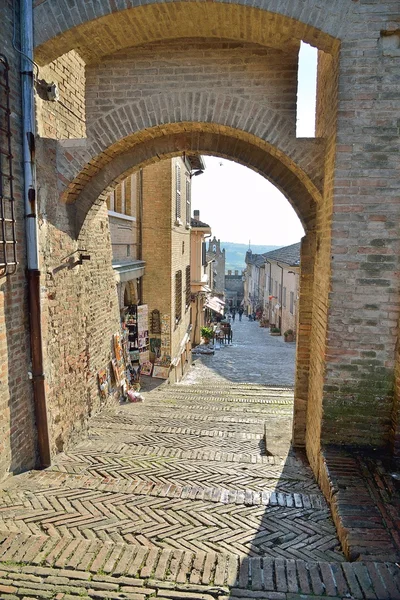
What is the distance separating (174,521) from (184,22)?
5.21 meters

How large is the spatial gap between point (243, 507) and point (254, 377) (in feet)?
37.5

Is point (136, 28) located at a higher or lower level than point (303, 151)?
higher

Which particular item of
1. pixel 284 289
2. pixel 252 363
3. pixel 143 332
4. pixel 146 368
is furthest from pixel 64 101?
pixel 284 289

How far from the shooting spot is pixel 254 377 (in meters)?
15.6

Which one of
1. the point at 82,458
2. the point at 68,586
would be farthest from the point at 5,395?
the point at 68,586

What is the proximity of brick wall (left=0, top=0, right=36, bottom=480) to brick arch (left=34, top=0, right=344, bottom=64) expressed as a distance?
0.44 meters

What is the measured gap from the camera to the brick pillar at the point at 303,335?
6227mm

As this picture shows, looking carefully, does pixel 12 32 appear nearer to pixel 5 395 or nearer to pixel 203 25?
pixel 203 25

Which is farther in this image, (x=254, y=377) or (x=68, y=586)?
(x=254, y=377)

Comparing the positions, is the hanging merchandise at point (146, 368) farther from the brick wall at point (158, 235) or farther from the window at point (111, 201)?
the window at point (111, 201)

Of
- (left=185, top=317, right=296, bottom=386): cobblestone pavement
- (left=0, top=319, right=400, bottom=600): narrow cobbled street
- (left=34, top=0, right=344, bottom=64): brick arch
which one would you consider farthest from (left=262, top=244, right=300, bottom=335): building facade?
(left=34, top=0, right=344, bottom=64): brick arch

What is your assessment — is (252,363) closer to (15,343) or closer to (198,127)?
(198,127)

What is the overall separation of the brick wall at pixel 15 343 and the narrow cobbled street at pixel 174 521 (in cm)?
33

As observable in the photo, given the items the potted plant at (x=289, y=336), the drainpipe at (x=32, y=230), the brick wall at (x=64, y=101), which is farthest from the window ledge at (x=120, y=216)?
the potted plant at (x=289, y=336)
